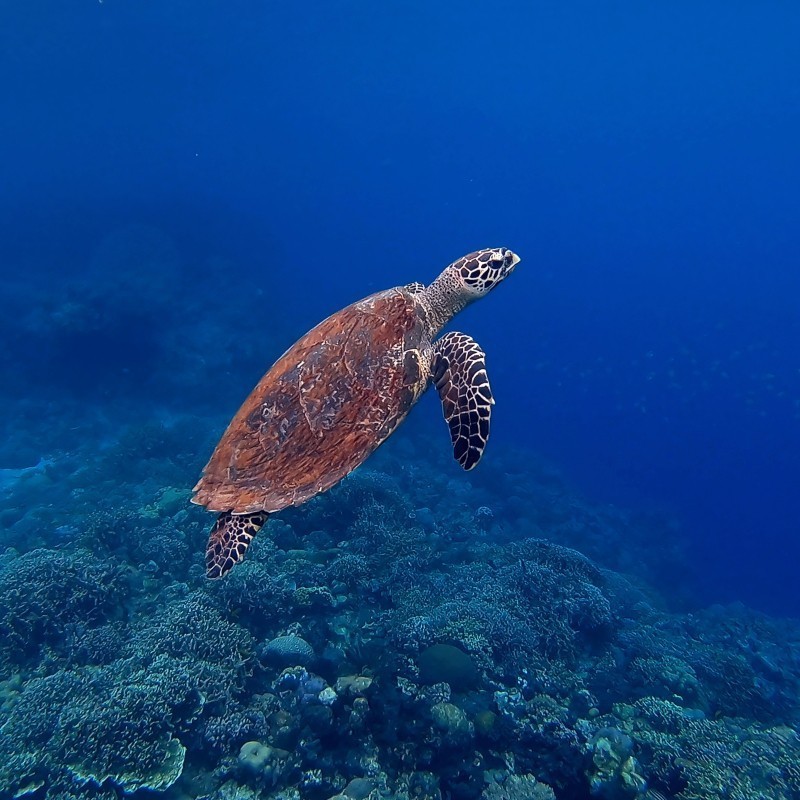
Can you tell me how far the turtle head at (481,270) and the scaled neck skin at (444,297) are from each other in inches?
1.4

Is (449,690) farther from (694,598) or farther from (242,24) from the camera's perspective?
(242,24)

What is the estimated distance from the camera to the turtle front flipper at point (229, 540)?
419 cm

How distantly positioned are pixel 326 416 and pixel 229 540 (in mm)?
1373

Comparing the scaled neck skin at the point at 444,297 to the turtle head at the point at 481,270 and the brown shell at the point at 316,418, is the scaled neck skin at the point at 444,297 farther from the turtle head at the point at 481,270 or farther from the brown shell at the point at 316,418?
the brown shell at the point at 316,418

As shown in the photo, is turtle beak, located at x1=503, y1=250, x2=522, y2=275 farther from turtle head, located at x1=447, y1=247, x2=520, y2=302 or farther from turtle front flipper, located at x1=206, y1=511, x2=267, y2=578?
turtle front flipper, located at x1=206, y1=511, x2=267, y2=578

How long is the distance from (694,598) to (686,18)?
3670 inches

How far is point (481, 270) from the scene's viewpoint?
5496mm

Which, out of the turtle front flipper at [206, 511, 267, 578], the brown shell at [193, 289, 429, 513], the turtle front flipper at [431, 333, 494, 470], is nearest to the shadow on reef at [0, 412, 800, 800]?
the turtle front flipper at [206, 511, 267, 578]

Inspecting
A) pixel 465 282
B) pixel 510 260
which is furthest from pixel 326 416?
pixel 510 260

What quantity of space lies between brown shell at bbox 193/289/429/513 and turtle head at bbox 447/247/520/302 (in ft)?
4.39

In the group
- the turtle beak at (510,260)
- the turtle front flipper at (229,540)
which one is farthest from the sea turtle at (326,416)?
the turtle beak at (510,260)

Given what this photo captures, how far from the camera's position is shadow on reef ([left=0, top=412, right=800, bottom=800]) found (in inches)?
209

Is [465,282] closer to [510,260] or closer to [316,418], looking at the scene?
[510,260]

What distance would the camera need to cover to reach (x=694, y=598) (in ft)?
63.7
